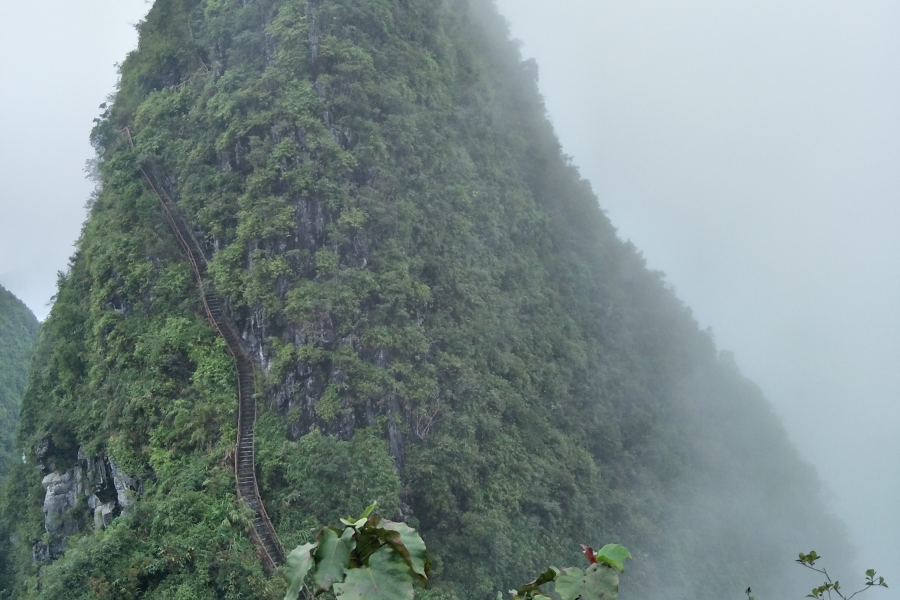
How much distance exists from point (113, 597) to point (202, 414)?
3.52 m

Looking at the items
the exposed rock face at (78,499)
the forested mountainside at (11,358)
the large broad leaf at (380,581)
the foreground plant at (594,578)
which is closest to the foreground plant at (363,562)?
the large broad leaf at (380,581)

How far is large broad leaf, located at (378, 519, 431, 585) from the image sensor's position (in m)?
1.80

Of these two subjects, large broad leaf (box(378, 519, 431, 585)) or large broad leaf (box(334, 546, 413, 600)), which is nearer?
large broad leaf (box(334, 546, 413, 600))

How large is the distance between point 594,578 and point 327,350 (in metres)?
11.7

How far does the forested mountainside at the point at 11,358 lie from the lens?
1080 inches

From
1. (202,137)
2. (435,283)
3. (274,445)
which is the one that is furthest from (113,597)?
(202,137)

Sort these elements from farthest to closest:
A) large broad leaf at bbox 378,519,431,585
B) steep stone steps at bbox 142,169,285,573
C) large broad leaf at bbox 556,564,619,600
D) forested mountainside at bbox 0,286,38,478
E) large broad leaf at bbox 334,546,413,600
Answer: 1. forested mountainside at bbox 0,286,38,478
2. steep stone steps at bbox 142,169,285,573
3. large broad leaf at bbox 556,564,619,600
4. large broad leaf at bbox 378,519,431,585
5. large broad leaf at bbox 334,546,413,600

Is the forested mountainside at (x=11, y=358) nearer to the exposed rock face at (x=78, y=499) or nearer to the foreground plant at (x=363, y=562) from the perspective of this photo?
the exposed rock face at (x=78, y=499)

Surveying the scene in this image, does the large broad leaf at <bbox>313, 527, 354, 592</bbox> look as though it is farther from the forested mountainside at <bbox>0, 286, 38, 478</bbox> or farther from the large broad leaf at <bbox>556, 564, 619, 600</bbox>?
the forested mountainside at <bbox>0, 286, 38, 478</bbox>

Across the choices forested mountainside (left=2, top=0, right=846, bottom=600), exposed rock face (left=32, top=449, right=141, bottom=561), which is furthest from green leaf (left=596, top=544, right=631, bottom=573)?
exposed rock face (left=32, top=449, right=141, bottom=561)

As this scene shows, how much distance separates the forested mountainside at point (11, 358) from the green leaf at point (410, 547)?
→ 90.8 ft

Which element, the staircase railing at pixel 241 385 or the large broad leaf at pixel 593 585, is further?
the staircase railing at pixel 241 385

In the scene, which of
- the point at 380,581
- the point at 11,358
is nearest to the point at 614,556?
the point at 380,581

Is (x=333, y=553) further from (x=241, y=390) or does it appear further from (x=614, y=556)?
(x=241, y=390)
